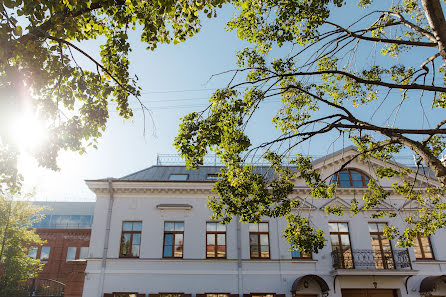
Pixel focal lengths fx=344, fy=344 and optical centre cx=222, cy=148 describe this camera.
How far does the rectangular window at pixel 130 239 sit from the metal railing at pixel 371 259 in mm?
9704

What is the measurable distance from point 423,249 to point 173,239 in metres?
12.7

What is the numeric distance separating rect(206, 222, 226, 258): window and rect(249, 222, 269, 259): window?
1.39 metres

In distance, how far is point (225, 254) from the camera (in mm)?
17125

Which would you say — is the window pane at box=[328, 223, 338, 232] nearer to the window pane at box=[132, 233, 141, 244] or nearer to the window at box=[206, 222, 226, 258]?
the window at box=[206, 222, 226, 258]

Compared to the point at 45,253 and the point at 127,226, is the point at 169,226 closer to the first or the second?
the point at 127,226

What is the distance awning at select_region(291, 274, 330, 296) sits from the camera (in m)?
15.8

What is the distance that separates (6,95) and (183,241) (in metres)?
12.1

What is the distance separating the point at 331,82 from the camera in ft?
34.7

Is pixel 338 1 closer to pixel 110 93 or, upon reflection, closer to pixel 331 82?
pixel 331 82

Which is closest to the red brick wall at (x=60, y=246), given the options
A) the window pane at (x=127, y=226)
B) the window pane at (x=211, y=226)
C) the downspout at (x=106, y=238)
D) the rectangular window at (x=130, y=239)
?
the downspout at (x=106, y=238)

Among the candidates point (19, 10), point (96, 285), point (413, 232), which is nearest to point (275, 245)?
point (413, 232)

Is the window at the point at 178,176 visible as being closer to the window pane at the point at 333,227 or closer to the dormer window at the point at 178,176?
the dormer window at the point at 178,176

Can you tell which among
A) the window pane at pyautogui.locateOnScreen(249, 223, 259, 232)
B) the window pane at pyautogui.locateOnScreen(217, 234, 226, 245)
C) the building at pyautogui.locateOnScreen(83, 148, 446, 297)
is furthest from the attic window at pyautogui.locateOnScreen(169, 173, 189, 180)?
the window pane at pyautogui.locateOnScreen(249, 223, 259, 232)

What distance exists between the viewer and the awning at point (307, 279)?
15.8 metres
